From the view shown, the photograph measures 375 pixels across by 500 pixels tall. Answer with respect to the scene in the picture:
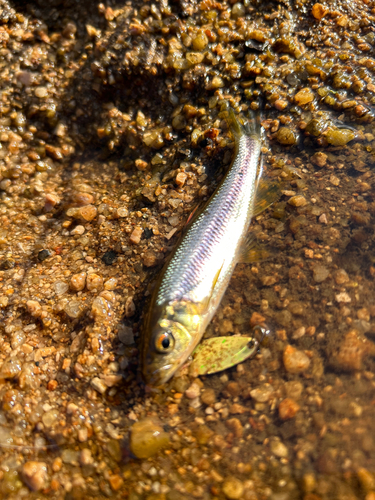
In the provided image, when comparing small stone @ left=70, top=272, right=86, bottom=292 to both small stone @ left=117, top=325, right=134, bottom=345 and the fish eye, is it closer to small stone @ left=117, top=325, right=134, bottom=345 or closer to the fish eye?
small stone @ left=117, top=325, right=134, bottom=345

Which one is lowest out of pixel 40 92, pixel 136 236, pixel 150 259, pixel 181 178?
pixel 150 259

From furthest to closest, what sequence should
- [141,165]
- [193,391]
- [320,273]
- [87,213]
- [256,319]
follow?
[141,165] < [87,213] < [320,273] < [256,319] < [193,391]

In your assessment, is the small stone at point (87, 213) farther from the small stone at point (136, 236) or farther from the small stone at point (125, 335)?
the small stone at point (125, 335)

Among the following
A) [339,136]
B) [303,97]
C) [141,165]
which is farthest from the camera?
[141,165]

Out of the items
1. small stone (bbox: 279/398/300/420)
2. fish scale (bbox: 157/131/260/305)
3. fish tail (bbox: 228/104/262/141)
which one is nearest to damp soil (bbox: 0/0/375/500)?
small stone (bbox: 279/398/300/420)

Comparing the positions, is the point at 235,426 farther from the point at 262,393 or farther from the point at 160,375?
the point at 160,375

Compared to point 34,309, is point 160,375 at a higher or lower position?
higher

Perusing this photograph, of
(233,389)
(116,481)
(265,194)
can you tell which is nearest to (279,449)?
(233,389)
